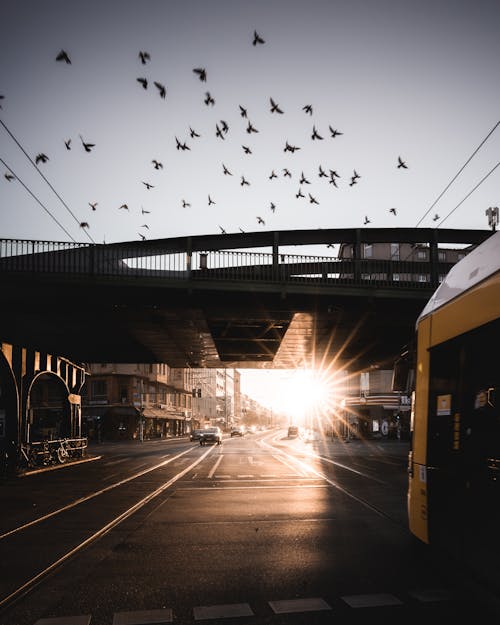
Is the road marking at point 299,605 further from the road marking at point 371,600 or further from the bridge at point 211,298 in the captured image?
the bridge at point 211,298

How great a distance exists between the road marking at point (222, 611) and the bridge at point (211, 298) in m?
14.2

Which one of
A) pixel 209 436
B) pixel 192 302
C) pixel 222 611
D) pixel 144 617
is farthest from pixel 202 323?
pixel 209 436

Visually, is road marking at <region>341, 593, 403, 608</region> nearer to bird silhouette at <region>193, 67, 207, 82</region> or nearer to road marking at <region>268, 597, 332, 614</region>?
road marking at <region>268, 597, 332, 614</region>

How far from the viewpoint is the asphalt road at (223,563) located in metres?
5.20

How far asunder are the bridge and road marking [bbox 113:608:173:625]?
46.8 ft

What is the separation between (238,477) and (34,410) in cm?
4851

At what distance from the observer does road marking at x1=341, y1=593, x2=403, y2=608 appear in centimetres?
533

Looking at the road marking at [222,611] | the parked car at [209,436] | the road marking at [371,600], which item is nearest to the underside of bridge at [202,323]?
the road marking at [371,600]

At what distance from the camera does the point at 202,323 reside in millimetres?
24797

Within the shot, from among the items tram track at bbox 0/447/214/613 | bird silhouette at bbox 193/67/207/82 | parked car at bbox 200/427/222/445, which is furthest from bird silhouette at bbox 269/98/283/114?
parked car at bbox 200/427/222/445

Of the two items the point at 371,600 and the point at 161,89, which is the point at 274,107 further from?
the point at 371,600

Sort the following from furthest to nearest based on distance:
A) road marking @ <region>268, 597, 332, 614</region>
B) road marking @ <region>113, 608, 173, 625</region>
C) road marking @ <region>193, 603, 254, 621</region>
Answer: road marking @ <region>268, 597, 332, 614</region>, road marking @ <region>193, 603, 254, 621</region>, road marking @ <region>113, 608, 173, 625</region>

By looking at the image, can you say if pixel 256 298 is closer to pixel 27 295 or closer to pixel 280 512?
pixel 27 295

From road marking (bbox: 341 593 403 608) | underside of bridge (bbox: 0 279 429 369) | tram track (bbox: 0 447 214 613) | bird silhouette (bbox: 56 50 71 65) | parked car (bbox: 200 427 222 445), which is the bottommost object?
parked car (bbox: 200 427 222 445)
